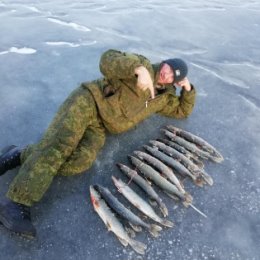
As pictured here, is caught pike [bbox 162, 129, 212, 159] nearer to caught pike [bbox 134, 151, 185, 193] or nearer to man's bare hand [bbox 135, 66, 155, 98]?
caught pike [bbox 134, 151, 185, 193]

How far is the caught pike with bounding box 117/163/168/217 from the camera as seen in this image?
10.2ft

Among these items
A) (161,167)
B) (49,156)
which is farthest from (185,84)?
(49,156)

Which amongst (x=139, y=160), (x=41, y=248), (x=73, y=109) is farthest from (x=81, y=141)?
(x=41, y=248)

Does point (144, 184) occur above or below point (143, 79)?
below

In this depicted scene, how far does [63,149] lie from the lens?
3238 mm

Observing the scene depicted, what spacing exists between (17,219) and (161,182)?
47.3 inches

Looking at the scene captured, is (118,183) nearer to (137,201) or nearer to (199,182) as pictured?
(137,201)

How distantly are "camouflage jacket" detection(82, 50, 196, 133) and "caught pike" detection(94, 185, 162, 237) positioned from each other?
0.71 meters

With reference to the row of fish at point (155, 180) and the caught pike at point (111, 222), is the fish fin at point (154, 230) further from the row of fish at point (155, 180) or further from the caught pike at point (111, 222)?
the caught pike at point (111, 222)

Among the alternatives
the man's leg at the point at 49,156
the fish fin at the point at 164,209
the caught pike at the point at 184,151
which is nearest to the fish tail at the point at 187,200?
the fish fin at the point at 164,209

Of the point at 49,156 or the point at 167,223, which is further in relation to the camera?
the point at 49,156

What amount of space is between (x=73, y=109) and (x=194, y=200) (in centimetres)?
127

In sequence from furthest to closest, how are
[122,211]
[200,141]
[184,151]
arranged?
[200,141] < [184,151] < [122,211]

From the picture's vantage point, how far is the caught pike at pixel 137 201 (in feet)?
9.88
